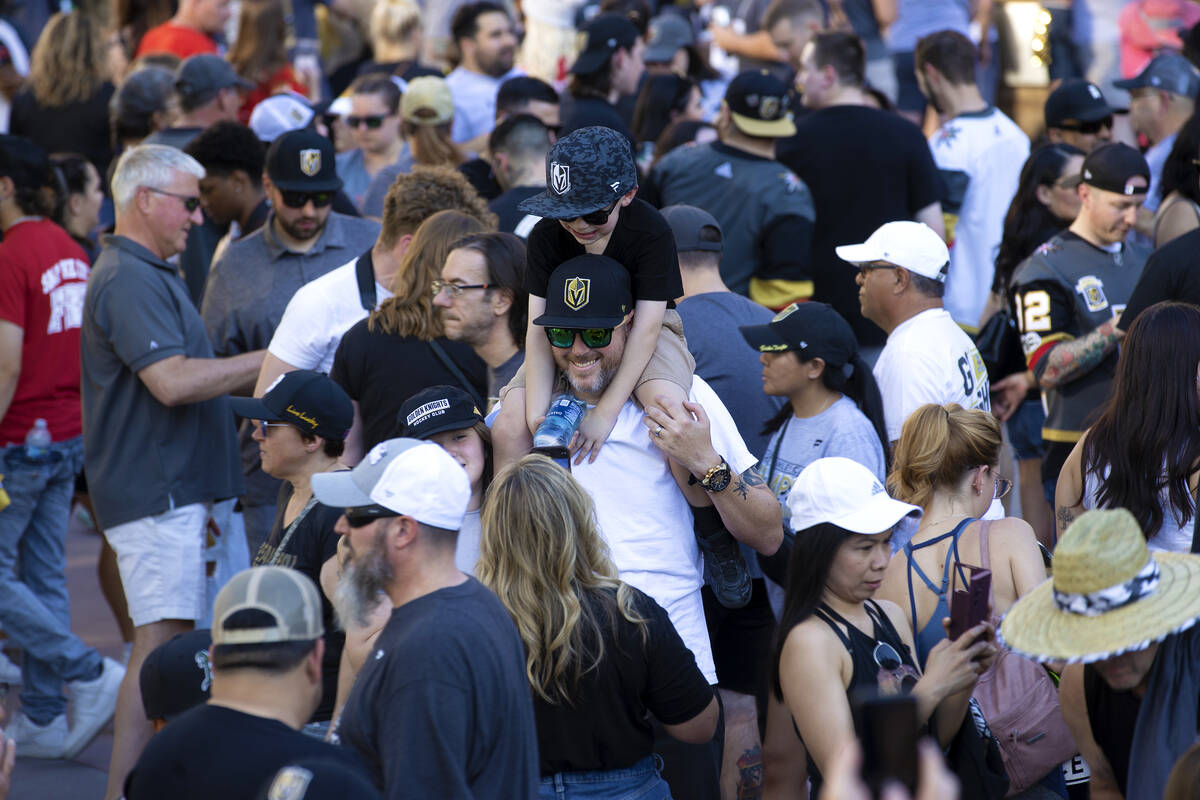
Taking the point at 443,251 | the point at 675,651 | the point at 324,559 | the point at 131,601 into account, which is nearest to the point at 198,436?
the point at 131,601

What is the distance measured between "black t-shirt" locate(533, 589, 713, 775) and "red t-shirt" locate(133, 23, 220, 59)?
8.00 m

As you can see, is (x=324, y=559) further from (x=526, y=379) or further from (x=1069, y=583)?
(x=1069, y=583)

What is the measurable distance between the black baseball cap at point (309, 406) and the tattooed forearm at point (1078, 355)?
3134mm

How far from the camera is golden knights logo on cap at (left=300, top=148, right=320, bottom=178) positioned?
605 centimetres

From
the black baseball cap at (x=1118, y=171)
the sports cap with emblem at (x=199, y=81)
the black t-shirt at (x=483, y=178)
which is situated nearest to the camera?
the black baseball cap at (x=1118, y=171)

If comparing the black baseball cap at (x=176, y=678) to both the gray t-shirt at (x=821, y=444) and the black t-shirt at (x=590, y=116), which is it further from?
the black t-shirt at (x=590, y=116)

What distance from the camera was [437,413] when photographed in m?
4.09

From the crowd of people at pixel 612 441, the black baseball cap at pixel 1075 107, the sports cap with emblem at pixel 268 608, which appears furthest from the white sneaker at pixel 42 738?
the black baseball cap at pixel 1075 107

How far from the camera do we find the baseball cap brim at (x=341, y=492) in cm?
314

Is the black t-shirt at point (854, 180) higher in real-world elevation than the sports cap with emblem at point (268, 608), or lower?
lower

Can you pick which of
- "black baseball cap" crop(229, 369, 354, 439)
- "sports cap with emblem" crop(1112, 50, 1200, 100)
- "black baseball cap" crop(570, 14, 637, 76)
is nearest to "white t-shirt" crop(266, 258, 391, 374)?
"black baseball cap" crop(229, 369, 354, 439)

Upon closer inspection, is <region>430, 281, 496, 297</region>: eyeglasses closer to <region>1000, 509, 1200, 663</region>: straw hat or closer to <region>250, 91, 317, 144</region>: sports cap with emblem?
<region>1000, 509, 1200, 663</region>: straw hat

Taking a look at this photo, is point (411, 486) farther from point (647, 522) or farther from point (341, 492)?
point (647, 522)

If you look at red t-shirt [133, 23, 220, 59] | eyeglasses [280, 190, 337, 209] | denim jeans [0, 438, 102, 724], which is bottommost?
denim jeans [0, 438, 102, 724]
